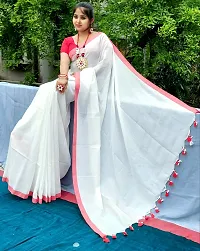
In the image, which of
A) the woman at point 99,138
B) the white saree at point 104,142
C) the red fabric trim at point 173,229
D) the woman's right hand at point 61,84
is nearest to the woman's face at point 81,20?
the woman at point 99,138

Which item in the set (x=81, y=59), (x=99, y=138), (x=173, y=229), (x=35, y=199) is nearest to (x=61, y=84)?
(x=81, y=59)

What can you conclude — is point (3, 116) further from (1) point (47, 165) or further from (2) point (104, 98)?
(2) point (104, 98)

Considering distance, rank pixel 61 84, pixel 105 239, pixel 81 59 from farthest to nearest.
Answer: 1. pixel 81 59
2. pixel 61 84
3. pixel 105 239

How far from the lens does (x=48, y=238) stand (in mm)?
2344

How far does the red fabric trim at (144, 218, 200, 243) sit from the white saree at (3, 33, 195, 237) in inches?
3.6

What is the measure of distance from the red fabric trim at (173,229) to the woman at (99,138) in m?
0.08

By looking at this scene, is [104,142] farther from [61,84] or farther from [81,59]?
[81,59]

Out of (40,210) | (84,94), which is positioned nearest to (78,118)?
(84,94)

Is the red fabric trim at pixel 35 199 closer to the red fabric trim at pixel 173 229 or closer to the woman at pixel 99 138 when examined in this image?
the woman at pixel 99 138

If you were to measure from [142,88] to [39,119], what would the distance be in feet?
2.50

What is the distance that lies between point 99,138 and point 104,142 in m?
0.05

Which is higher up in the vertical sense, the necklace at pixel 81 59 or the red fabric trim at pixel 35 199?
the necklace at pixel 81 59

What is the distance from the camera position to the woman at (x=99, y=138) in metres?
2.48

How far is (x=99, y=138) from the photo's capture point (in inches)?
106
